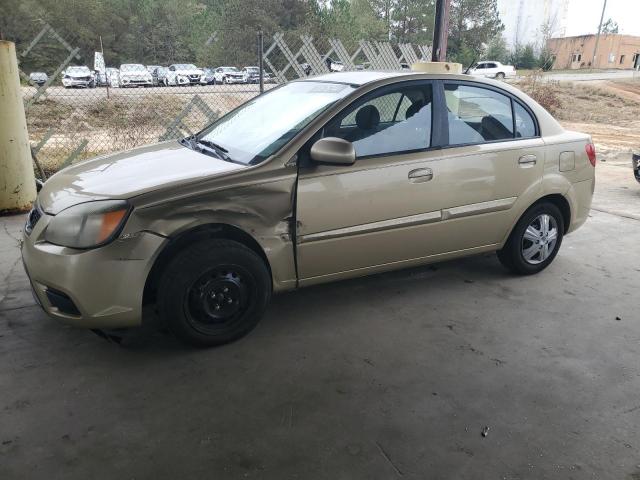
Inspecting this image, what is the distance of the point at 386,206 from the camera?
3561mm

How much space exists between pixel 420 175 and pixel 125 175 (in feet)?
6.38

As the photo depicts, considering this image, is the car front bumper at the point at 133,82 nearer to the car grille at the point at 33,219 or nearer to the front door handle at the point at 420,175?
the car grille at the point at 33,219

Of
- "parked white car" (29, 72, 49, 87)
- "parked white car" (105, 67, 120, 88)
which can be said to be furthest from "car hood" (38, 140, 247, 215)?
"parked white car" (105, 67, 120, 88)

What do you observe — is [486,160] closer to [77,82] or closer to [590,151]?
[590,151]

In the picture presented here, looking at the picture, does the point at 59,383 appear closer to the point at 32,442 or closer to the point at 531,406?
the point at 32,442

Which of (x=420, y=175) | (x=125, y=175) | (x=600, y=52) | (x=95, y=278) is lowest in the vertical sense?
(x=600, y=52)

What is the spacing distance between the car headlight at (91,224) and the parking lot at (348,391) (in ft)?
2.44

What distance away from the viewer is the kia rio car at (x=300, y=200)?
2.91 m

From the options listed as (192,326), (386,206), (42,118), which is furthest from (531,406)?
(42,118)

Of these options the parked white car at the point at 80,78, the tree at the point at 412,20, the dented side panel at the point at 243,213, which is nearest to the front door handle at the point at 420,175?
the dented side panel at the point at 243,213

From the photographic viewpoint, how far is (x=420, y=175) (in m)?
3.65

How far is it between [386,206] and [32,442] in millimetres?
2410

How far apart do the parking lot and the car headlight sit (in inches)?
29.3

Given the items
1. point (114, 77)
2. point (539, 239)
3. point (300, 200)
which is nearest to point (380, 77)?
point (300, 200)
